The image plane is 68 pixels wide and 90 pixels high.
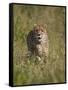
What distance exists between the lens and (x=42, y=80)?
2.40 m

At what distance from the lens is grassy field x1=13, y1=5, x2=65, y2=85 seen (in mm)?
2332

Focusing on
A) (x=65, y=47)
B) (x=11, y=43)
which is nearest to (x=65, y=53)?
(x=65, y=47)

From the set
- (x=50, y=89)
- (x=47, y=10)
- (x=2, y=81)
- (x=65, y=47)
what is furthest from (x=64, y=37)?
(x=2, y=81)

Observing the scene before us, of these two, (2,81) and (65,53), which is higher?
(65,53)

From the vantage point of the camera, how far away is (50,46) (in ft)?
8.02

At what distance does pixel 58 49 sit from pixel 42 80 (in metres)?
0.29

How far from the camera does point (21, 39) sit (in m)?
2.35

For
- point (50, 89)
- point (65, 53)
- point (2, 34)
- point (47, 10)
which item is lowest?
point (50, 89)

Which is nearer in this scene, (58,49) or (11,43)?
(11,43)

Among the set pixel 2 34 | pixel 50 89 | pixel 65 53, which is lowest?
pixel 50 89

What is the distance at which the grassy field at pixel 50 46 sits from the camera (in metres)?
2.33

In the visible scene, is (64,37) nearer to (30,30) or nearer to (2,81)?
(30,30)

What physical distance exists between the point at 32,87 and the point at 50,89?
0.16 metres

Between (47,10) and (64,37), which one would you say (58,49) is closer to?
(64,37)
